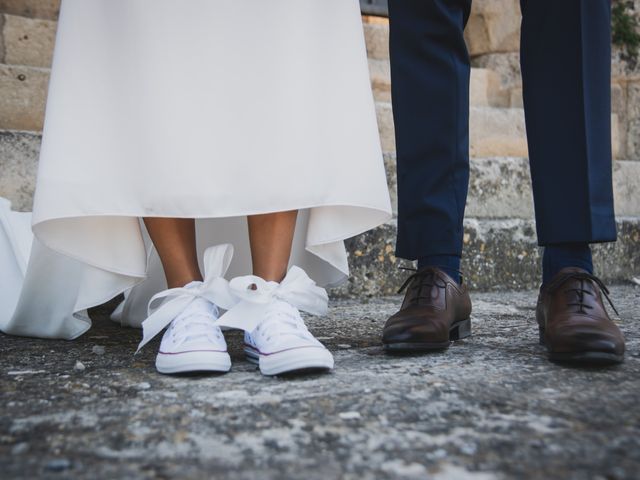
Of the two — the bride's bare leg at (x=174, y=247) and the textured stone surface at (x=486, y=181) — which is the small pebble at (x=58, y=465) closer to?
the bride's bare leg at (x=174, y=247)

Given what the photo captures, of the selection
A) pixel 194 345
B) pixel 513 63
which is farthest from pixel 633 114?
pixel 194 345

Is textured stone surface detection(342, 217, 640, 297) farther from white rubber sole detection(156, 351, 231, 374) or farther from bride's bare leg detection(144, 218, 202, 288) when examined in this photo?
white rubber sole detection(156, 351, 231, 374)

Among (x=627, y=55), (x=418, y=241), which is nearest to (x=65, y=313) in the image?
(x=418, y=241)

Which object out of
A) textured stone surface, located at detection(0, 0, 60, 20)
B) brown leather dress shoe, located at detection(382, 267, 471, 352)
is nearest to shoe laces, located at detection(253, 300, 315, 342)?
brown leather dress shoe, located at detection(382, 267, 471, 352)

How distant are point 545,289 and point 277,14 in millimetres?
740

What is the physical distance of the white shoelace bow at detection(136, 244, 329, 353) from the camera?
1.20 meters

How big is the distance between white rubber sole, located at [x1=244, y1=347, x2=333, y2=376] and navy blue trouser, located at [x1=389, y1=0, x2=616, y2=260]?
42 cm

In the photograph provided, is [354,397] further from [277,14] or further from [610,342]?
[277,14]

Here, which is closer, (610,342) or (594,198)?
(610,342)

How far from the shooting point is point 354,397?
941mm

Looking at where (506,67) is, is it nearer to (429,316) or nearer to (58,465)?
(429,316)

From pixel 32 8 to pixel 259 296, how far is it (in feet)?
6.03

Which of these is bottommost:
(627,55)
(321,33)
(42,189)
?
(42,189)

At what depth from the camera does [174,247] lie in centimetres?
129
